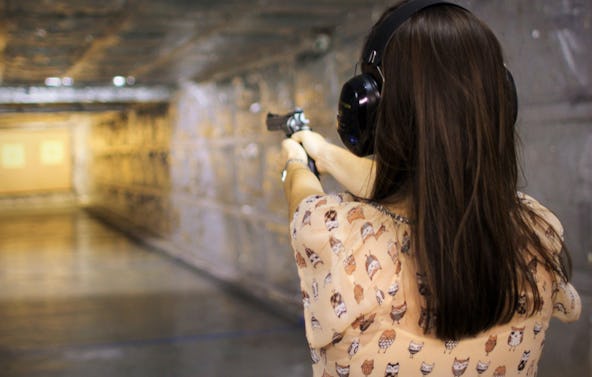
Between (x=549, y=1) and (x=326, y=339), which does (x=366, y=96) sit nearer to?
(x=326, y=339)

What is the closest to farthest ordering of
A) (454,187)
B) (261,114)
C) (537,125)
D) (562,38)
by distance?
(454,187)
(562,38)
(537,125)
(261,114)

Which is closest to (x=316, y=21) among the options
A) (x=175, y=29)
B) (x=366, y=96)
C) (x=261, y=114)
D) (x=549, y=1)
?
(x=175, y=29)

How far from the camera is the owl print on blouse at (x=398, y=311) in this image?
0.99m

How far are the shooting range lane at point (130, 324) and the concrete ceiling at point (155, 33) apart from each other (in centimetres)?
175

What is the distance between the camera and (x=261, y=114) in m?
5.28

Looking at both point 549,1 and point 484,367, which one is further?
point 549,1

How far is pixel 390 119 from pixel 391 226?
14 cm

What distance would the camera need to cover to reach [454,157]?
95 centimetres

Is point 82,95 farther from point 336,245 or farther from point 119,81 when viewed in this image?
point 336,245

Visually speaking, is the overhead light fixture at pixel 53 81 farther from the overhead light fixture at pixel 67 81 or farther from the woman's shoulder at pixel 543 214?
the woman's shoulder at pixel 543 214

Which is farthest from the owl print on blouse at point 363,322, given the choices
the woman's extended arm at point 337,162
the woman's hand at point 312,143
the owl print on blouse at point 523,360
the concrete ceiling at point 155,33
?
the concrete ceiling at point 155,33

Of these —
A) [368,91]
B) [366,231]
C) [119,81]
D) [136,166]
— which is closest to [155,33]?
[119,81]

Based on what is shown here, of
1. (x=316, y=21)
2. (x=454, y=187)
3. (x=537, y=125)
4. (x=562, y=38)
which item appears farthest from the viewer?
(x=316, y=21)

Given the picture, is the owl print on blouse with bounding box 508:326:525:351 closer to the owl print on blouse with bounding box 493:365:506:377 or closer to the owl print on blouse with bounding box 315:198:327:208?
the owl print on blouse with bounding box 493:365:506:377
